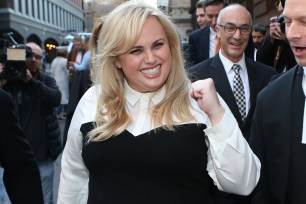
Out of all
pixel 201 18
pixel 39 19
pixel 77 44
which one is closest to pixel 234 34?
pixel 201 18

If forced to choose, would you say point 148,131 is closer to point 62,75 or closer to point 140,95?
point 140,95

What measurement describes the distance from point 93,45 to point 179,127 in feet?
2.93

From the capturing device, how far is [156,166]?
1992 mm

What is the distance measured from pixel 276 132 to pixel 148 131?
0.59m

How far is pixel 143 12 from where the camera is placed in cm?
213

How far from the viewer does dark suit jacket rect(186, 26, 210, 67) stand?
486cm

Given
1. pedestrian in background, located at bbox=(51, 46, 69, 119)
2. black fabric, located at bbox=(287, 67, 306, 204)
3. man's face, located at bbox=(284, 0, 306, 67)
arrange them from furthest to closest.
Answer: pedestrian in background, located at bbox=(51, 46, 69, 119), black fabric, located at bbox=(287, 67, 306, 204), man's face, located at bbox=(284, 0, 306, 67)

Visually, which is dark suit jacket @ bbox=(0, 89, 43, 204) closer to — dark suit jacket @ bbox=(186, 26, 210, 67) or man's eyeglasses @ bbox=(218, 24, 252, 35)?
man's eyeglasses @ bbox=(218, 24, 252, 35)

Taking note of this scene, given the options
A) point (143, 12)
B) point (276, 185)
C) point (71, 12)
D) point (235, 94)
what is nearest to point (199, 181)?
point (276, 185)

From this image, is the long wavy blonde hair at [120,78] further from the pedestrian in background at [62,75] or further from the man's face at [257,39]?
the pedestrian in background at [62,75]

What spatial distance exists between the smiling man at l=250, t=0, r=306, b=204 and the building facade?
2492 cm

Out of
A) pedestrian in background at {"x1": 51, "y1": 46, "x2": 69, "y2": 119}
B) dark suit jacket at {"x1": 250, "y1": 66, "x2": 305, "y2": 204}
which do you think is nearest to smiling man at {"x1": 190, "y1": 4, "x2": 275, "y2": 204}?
dark suit jacket at {"x1": 250, "y1": 66, "x2": 305, "y2": 204}

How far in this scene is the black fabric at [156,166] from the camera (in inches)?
78.6

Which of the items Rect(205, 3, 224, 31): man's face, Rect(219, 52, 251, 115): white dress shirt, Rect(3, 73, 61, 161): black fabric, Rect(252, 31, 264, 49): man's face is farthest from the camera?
Rect(252, 31, 264, 49): man's face
